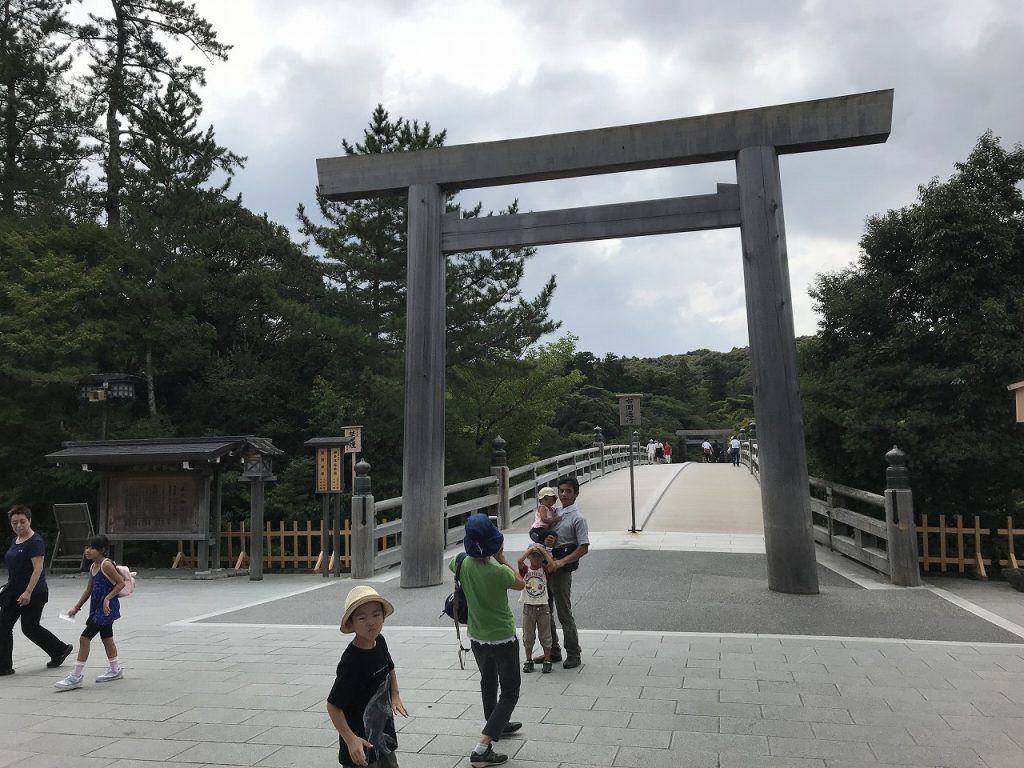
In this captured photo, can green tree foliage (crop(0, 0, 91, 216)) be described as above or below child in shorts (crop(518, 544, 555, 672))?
above

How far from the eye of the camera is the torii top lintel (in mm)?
8227

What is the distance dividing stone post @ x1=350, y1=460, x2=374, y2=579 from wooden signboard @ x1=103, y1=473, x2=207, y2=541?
3.46 metres

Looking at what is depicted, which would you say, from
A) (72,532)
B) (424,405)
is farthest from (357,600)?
(72,532)

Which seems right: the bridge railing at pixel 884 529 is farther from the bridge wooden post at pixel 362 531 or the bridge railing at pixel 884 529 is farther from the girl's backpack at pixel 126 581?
the girl's backpack at pixel 126 581

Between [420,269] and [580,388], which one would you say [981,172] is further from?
[580,388]

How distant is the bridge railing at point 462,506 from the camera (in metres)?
10.2

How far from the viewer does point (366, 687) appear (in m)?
2.65

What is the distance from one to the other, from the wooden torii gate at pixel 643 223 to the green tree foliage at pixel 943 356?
3.09 meters

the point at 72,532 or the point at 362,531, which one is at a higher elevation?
the point at 362,531

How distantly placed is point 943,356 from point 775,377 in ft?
14.2

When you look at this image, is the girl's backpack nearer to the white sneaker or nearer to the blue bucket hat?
the white sneaker

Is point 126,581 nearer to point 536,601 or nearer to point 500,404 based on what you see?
point 536,601

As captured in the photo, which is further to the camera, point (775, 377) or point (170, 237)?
point (170, 237)

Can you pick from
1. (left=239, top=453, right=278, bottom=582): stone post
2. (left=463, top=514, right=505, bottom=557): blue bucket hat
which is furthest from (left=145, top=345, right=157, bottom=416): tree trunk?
(left=463, top=514, right=505, bottom=557): blue bucket hat
